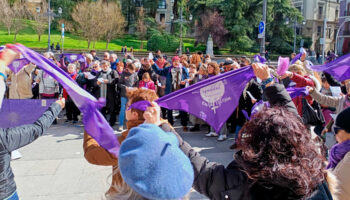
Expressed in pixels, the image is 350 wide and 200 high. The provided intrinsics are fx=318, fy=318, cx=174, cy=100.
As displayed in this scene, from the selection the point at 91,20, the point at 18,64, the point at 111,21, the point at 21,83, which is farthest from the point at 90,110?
the point at 111,21

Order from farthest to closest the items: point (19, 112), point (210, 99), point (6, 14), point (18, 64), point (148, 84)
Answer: point (6, 14) → point (148, 84) → point (18, 64) → point (19, 112) → point (210, 99)

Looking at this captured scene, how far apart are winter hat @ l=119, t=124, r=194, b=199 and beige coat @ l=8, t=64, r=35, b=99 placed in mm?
8007

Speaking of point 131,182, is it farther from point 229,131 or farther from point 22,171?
point 229,131

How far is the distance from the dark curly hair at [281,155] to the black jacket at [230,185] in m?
0.04

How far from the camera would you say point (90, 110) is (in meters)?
2.66

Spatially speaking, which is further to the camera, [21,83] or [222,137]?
[21,83]

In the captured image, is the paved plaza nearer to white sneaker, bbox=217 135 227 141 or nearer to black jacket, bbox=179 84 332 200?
white sneaker, bbox=217 135 227 141

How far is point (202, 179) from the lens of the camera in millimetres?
1873

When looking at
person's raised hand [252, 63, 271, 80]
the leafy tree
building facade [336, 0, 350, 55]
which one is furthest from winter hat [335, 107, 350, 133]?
building facade [336, 0, 350, 55]

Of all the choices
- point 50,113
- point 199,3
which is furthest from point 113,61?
point 199,3

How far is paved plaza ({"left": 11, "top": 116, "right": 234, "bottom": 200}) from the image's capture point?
4.83 m

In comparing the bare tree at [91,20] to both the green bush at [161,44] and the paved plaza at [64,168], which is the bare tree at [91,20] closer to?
the green bush at [161,44]

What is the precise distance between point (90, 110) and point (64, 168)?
3708 millimetres

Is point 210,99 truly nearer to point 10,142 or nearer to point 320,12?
point 10,142
